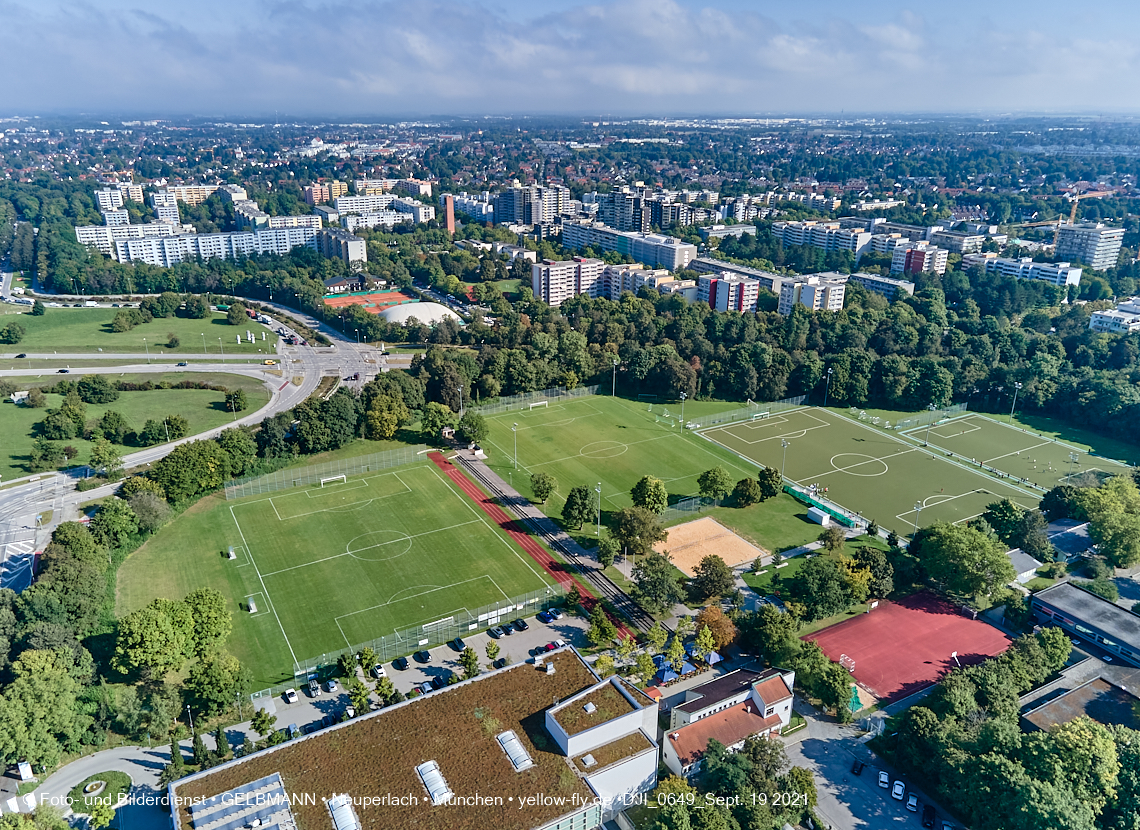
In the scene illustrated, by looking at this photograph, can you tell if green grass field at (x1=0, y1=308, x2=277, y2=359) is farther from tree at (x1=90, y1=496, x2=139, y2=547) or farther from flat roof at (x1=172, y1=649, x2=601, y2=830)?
flat roof at (x1=172, y1=649, x2=601, y2=830)

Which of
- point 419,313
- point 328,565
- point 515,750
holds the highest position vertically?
point 419,313

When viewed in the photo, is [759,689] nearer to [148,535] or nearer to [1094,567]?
[1094,567]

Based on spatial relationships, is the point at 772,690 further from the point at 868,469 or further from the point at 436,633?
the point at 868,469

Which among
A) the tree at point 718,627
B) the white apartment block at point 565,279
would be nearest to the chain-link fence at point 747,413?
the tree at point 718,627

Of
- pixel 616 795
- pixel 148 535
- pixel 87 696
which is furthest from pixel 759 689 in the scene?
pixel 148 535

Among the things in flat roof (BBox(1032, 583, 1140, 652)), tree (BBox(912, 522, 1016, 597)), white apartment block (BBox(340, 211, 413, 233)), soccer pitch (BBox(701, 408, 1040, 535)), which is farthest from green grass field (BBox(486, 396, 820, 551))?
white apartment block (BBox(340, 211, 413, 233))

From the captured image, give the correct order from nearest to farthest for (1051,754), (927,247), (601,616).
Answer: (1051,754) → (601,616) → (927,247)

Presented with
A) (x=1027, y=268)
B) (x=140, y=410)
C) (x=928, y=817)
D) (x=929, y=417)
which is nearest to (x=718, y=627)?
(x=928, y=817)
